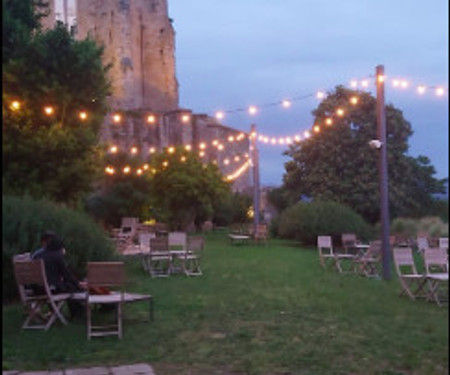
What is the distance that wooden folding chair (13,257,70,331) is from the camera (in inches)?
240

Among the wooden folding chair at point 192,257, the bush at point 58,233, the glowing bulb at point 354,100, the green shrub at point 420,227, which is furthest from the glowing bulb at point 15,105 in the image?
the wooden folding chair at point 192,257

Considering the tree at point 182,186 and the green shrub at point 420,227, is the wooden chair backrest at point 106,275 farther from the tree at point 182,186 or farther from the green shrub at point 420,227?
the tree at point 182,186

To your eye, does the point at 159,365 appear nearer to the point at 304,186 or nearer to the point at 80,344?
the point at 80,344

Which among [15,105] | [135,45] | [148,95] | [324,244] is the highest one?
[148,95]

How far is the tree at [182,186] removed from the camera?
26250mm

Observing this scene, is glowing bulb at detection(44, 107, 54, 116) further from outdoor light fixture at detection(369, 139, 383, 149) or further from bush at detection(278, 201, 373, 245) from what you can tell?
outdoor light fixture at detection(369, 139, 383, 149)

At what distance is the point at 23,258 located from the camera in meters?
6.77

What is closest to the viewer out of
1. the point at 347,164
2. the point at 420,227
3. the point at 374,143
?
the point at 420,227

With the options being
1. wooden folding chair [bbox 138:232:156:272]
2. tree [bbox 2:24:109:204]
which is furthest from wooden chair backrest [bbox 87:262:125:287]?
wooden folding chair [bbox 138:232:156:272]

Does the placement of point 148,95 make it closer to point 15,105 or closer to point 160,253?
point 160,253

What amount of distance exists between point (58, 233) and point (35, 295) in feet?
4.76

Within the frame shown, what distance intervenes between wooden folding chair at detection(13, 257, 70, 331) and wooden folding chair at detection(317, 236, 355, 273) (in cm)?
279

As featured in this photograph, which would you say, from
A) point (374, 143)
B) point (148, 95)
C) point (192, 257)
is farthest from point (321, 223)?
point (148, 95)

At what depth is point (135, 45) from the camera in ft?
78.4
